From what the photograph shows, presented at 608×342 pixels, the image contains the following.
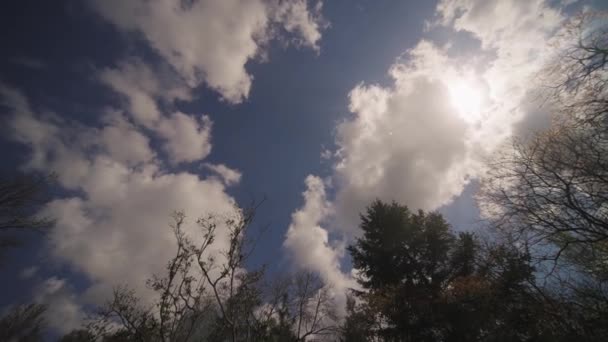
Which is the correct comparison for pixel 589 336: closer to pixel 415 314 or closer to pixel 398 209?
pixel 415 314

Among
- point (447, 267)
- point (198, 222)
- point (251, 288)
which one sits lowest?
point (251, 288)

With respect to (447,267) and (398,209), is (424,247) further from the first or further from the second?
(398,209)

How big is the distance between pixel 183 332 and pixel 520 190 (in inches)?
756

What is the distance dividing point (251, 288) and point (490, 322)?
12.8 meters

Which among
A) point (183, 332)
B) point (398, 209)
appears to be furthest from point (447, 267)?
point (183, 332)

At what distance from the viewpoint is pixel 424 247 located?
15.2 m

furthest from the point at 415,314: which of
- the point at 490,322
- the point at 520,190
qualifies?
the point at 520,190

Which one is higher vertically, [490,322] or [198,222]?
[198,222]

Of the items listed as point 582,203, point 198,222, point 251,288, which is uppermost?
point 198,222

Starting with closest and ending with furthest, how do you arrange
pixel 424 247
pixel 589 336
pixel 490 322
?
pixel 589 336 < pixel 490 322 < pixel 424 247

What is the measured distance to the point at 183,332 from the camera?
14.5 metres

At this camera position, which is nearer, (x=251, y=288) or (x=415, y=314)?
(x=415, y=314)

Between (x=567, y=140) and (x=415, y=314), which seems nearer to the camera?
(x=567, y=140)

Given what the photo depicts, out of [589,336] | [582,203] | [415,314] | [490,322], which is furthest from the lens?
[415,314]
